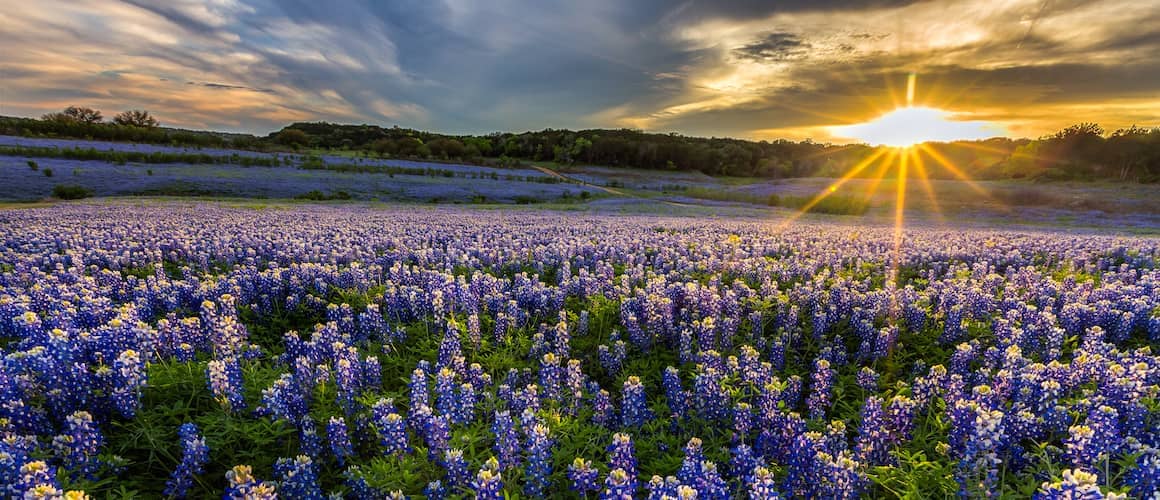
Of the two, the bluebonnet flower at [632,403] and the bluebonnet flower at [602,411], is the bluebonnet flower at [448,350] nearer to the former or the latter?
the bluebonnet flower at [602,411]

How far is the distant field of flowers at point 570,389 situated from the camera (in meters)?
3.21

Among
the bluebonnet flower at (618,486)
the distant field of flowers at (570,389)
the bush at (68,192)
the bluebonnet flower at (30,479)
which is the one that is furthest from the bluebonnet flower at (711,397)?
the bush at (68,192)

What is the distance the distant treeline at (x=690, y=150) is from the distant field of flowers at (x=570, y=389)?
276ft

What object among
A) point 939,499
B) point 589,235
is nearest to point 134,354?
point 939,499

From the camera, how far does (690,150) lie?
125125 mm

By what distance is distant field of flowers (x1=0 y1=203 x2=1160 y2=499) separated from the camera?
3207 mm

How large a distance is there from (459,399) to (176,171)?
49852mm

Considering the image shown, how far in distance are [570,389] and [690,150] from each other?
12657cm

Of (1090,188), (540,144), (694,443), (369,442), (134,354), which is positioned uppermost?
(540,144)

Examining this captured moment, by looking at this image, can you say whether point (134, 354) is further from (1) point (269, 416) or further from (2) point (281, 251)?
(2) point (281, 251)

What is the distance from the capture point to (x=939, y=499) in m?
3.29

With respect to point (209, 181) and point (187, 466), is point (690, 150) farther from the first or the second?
point (187, 466)

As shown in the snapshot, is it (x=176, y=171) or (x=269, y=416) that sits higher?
(x=176, y=171)

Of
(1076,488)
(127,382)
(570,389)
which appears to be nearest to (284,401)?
(127,382)
